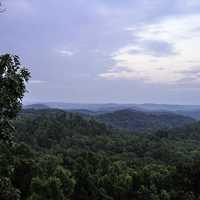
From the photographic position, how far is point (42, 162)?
242ft

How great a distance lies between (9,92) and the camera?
1145cm

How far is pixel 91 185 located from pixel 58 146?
217 ft

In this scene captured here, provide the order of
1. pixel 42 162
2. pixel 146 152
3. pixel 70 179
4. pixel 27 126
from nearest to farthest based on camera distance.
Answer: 1. pixel 70 179
2. pixel 42 162
3. pixel 146 152
4. pixel 27 126

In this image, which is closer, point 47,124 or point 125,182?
point 125,182

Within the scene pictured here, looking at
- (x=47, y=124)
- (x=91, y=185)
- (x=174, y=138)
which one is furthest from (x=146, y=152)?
(x=91, y=185)

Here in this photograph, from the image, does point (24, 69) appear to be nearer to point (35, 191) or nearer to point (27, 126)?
point (35, 191)

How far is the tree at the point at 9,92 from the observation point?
11297 millimetres

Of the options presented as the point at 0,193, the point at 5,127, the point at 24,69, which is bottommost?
the point at 0,193

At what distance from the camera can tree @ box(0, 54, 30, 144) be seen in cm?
1130

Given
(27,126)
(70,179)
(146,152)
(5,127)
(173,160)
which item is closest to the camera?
(5,127)

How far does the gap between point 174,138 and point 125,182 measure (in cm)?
10041

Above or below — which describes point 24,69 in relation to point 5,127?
above

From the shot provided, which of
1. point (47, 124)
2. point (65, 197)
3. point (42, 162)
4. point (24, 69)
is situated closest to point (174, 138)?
point (47, 124)

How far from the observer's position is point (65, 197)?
59.3 metres
